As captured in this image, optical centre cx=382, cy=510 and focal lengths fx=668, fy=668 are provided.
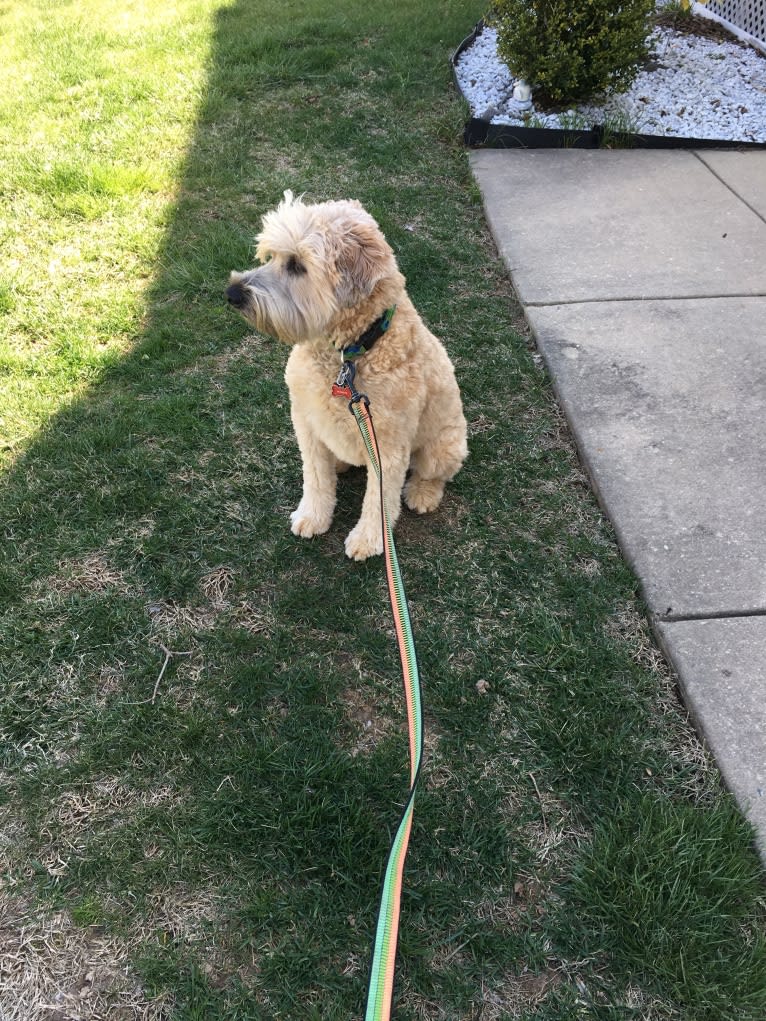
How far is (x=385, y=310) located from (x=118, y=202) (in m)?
3.62

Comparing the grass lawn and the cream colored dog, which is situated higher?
the cream colored dog

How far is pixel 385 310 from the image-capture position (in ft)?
8.56

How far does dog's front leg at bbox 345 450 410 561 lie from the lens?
9.53 feet

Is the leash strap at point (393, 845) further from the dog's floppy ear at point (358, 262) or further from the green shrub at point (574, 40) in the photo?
the green shrub at point (574, 40)

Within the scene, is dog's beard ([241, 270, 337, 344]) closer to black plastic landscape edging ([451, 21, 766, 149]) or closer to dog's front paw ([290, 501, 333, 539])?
dog's front paw ([290, 501, 333, 539])

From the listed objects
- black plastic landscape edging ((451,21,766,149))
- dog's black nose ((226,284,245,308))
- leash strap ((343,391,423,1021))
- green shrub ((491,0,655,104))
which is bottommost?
leash strap ((343,391,423,1021))

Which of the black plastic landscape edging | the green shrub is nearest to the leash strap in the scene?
the black plastic landscape edging

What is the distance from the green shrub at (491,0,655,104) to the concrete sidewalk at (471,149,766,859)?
0.58 metres

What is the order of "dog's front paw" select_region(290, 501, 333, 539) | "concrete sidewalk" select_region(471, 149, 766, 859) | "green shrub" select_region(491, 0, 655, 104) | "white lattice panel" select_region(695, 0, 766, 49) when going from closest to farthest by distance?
"concrete sidewalk" select_region(471, 149, 766, 859)
"dog's front paw" select_region(290, 501, 333, 539)
"green shrub" select_region(491, 0, 655, 104)
"white lattice panel" select_region(695, 0, 766, 49)

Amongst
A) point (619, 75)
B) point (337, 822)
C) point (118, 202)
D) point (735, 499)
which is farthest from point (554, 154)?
point (337, 822)

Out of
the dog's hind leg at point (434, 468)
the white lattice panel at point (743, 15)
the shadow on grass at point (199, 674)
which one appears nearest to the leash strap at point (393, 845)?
the shadow on grass at point (199, 674)

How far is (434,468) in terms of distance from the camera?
3215mm

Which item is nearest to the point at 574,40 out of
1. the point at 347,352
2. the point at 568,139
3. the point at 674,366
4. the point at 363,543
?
the point at 568,139

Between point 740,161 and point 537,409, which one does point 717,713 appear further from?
point 740,161
